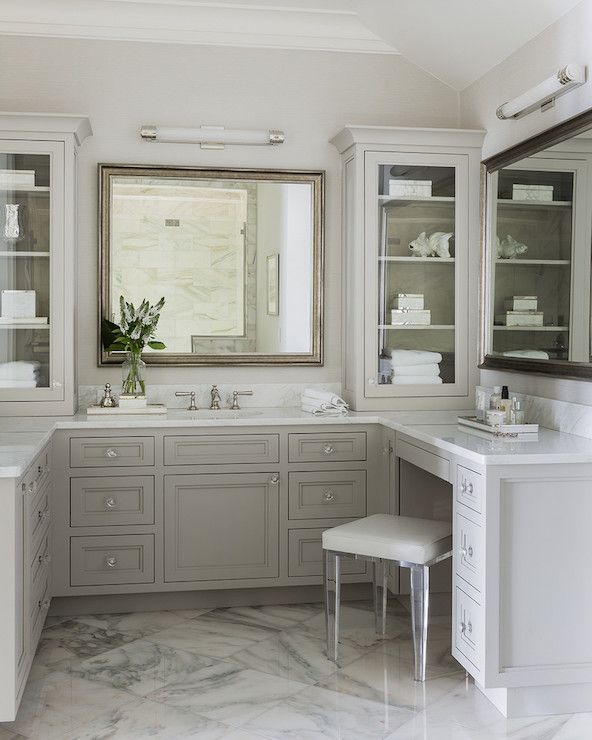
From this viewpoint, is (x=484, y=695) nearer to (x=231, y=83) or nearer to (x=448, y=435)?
(x=448, y=435)

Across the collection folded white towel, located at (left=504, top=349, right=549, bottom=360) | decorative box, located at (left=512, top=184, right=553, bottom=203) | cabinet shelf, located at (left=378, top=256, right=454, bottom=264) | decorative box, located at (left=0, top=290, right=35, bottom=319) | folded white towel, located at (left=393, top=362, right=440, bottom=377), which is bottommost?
folded white towel, located at (left=393, top=362, right=440, bottom=377)

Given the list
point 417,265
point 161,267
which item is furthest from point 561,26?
point 161,267

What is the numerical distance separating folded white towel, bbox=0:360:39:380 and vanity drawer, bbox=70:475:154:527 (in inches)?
20.2

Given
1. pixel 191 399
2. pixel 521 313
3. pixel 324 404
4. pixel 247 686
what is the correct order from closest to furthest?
pixel 247 686 → pixel 521 313 → pixel 324 404 → pixel 191 399

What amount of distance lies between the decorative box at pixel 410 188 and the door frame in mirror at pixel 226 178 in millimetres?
402

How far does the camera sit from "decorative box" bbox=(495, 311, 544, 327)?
3.43 metres

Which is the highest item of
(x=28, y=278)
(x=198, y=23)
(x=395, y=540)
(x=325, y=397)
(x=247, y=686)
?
(x=198, y=23)

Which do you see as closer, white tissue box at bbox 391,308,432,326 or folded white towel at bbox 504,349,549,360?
folded white towel at bbox 504,349,549,360

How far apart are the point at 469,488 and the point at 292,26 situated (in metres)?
2.51

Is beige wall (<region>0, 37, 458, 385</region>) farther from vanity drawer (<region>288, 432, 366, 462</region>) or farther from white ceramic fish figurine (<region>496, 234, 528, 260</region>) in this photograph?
white ceramic fish figurine (<region>496, 234, 528, 260</region>)

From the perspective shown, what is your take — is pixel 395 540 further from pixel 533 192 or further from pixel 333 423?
pixel 533 192

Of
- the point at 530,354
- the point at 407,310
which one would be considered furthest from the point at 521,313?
the point at 407,310

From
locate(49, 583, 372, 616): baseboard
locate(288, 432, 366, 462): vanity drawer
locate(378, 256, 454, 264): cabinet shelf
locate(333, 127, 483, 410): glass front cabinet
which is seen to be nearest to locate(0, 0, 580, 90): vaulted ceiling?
locate(333, 127, 483, 410): glass front cabinet

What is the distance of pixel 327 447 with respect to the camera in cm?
383
